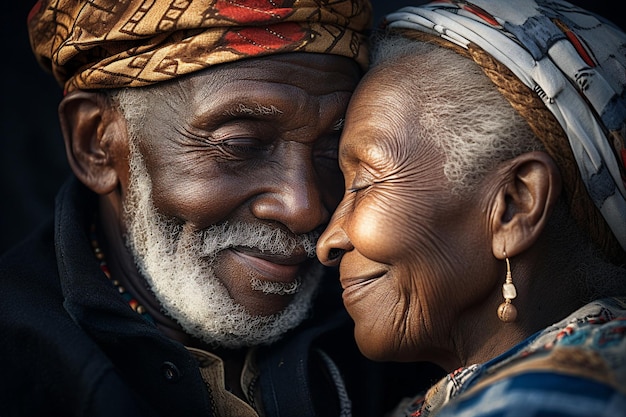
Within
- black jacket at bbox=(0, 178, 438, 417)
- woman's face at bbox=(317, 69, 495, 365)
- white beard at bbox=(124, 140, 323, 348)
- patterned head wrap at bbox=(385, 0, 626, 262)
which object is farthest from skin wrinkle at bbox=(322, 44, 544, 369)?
black jacket at bbox=(0, 178, 438, 417)

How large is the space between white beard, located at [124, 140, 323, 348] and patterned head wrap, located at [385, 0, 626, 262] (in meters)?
1.04

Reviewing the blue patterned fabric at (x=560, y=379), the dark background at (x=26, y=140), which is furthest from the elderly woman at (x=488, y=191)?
the dark background at (x=26, y=140)

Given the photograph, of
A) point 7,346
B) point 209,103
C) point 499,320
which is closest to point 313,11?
point 209,103

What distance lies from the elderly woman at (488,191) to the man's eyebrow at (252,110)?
1.23 ft

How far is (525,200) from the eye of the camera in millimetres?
2279

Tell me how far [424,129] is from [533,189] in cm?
41

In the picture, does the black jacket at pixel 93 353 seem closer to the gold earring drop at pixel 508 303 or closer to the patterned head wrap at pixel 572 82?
the gold earring drop at pixel 508 303

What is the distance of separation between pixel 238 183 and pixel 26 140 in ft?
7.59

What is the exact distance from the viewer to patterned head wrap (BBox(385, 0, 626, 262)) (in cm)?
224

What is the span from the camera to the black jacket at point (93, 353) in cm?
237

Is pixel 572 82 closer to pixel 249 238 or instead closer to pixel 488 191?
pixel 488 191

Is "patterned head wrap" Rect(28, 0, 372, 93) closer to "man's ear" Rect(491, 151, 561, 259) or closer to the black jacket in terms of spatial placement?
the black jacket

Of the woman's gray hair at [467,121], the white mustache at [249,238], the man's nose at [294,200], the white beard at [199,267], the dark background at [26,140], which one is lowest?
the dark background at [26,140]

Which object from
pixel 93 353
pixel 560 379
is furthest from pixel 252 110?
pixel 560 379
